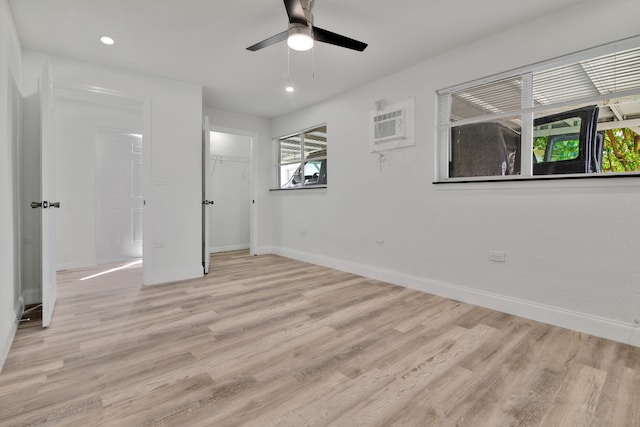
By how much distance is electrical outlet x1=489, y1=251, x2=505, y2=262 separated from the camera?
2842 millimetres

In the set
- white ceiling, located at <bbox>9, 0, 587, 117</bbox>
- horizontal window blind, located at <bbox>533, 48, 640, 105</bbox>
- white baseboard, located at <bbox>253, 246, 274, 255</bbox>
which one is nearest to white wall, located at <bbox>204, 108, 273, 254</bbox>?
white baseboard, located at <bbox>253, 246, 274, 255</bbox>

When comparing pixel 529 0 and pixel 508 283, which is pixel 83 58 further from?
pixel 508 283

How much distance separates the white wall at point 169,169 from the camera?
3.72 metres

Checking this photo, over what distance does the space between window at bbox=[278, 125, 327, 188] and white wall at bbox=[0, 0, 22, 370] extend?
3.52 m

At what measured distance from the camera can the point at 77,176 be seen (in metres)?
4.52

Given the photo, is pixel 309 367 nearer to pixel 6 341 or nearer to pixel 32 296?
pixel 6 341

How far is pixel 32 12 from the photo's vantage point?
8.29 ft

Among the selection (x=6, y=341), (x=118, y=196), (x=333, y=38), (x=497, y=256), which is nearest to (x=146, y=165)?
(x=118, y=196)

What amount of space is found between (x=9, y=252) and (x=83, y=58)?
7.42 feet

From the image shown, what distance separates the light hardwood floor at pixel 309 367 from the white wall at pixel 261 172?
2.80m

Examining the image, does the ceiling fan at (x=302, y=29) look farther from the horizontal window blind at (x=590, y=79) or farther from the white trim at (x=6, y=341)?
the white trim at (x=6, y=341)

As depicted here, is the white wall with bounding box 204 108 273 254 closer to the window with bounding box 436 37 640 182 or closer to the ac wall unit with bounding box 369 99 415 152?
the ac wall unit with bounding box 369 99 415 152

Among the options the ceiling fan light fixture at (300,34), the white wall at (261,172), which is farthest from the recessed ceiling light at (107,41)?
the white wall at (261,172)

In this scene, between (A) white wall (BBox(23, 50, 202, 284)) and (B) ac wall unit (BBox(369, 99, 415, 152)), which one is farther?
(A) white wall (BBox(23, 50, 202, 284))
